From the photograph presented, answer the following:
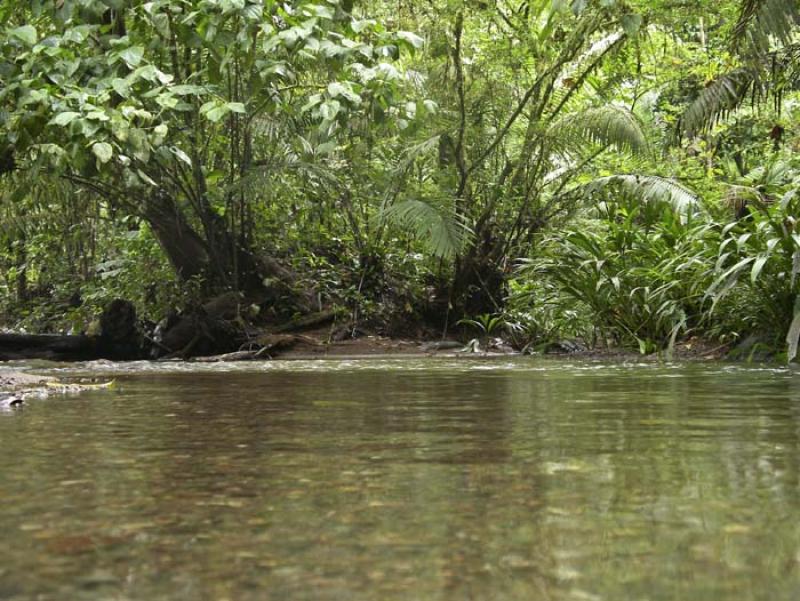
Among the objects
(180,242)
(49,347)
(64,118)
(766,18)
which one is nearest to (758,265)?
(766,18)

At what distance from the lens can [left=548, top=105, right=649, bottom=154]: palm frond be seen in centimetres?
1030

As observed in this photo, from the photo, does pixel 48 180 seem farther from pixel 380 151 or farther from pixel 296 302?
pixel 380 151

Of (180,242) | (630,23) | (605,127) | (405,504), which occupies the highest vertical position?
(605,127)

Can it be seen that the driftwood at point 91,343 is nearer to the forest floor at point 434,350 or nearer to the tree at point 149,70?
the forest floor at point 434,350

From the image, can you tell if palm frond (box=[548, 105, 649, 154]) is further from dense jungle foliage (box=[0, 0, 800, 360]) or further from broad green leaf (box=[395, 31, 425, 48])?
broad green leaf (box=[395, 31, 425, 48])

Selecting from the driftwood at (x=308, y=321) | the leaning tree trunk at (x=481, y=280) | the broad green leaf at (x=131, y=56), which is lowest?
the driftwood at (x=308, y=321)

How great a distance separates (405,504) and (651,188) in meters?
8.72

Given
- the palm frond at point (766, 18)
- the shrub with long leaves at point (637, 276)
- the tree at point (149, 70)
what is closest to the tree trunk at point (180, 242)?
the tree at point (149, 70)

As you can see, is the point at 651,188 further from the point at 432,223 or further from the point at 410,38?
the point at 410,38

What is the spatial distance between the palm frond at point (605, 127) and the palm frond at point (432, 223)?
4.52 ft

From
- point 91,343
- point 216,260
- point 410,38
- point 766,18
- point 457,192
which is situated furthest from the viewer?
point 457,192

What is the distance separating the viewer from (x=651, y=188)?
9.67 metres

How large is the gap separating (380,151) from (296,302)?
230 cm

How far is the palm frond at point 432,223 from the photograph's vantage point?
1000 cm
